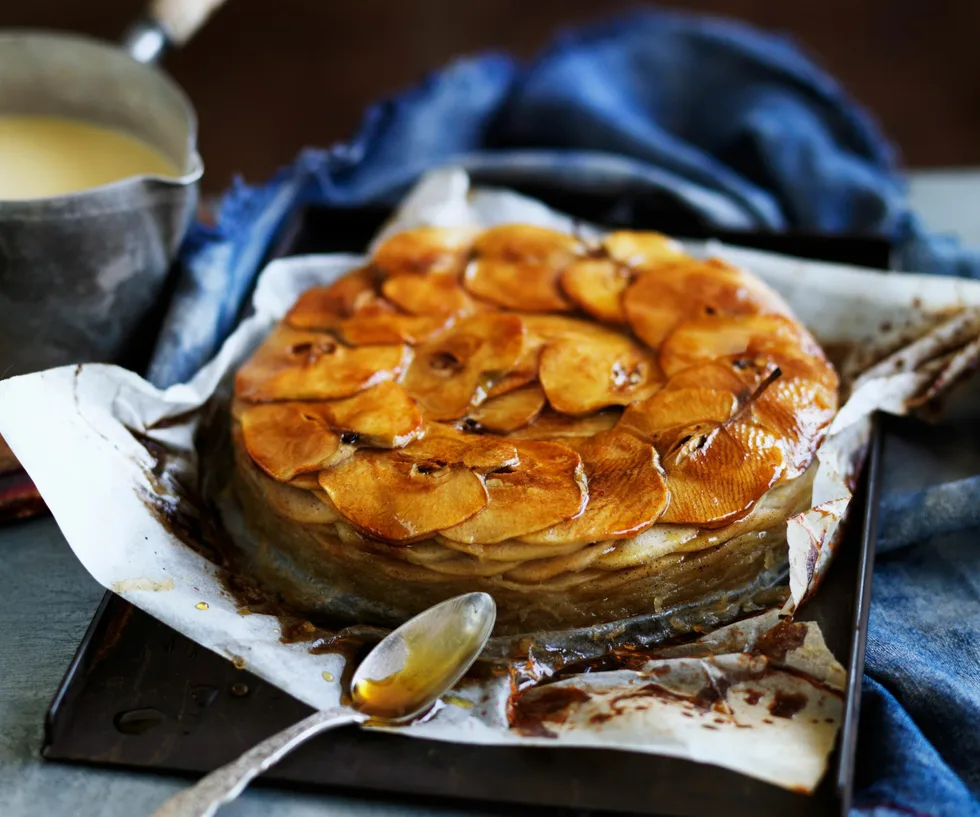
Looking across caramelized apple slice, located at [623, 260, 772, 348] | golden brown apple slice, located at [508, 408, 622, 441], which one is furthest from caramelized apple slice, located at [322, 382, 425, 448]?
caramelized apple slice, located at [623, 260, 772, 348]

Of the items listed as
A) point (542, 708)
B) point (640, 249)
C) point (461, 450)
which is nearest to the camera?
point (542, 708)

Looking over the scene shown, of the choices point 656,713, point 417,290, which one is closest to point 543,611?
point 656,713

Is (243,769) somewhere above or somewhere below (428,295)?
below

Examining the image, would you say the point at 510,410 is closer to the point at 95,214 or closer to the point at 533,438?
the point at 533,438

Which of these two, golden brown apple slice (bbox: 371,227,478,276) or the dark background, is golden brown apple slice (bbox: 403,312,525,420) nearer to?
golden brown apple slice (bbox: 371,227,478,276)

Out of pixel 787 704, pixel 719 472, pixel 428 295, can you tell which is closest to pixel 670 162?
pixel 428 295

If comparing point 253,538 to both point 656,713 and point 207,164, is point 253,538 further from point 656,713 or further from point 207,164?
point 207,164
